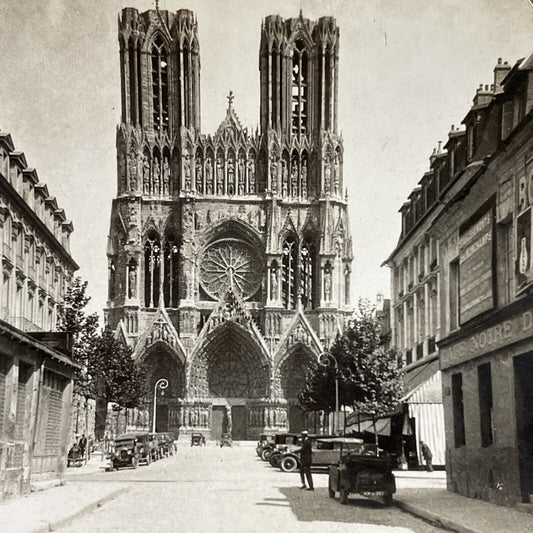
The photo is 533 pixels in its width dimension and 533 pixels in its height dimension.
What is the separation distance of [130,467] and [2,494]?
19.8 m

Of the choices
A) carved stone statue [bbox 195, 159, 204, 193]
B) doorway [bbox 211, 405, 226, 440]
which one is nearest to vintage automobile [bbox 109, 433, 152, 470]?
doorway [bbox 211, 405, 226, 440]

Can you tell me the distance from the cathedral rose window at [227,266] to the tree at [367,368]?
86.4 ft

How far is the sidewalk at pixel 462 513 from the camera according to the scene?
14125 mm

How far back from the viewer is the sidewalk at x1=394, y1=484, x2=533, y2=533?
1412 centimetres

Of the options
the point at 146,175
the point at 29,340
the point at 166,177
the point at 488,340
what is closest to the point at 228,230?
the point at 166,177

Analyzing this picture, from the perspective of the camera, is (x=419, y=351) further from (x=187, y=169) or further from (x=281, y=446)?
(x=187, y=169)

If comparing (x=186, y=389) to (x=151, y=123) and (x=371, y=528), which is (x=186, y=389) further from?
(x=371, y=528)

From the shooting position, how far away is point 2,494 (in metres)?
19.4

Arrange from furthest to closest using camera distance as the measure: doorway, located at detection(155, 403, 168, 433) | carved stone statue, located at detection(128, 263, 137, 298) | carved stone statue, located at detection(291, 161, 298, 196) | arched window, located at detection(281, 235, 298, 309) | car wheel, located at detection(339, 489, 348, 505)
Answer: carved stone statue, located at detection(291, 161, 298, 196)
arched window, located at detection(281, 235, 298, 309)
doorway, located at detection(155, 403, 168, 433)
carved stone statue, located at detection(128, 263, 137, 298)
car wheel, located at detection(339, 489, 348, 505)

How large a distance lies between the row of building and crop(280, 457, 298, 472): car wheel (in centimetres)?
1254

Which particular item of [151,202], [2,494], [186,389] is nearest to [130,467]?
[2,494]

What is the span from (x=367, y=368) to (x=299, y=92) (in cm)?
3698

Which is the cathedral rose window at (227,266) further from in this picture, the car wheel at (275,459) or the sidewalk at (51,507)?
the sidewalk at (51,507)

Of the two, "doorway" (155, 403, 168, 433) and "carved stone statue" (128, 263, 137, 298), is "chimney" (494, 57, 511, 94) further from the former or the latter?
"doorway" (155, 403, 168, 433)
